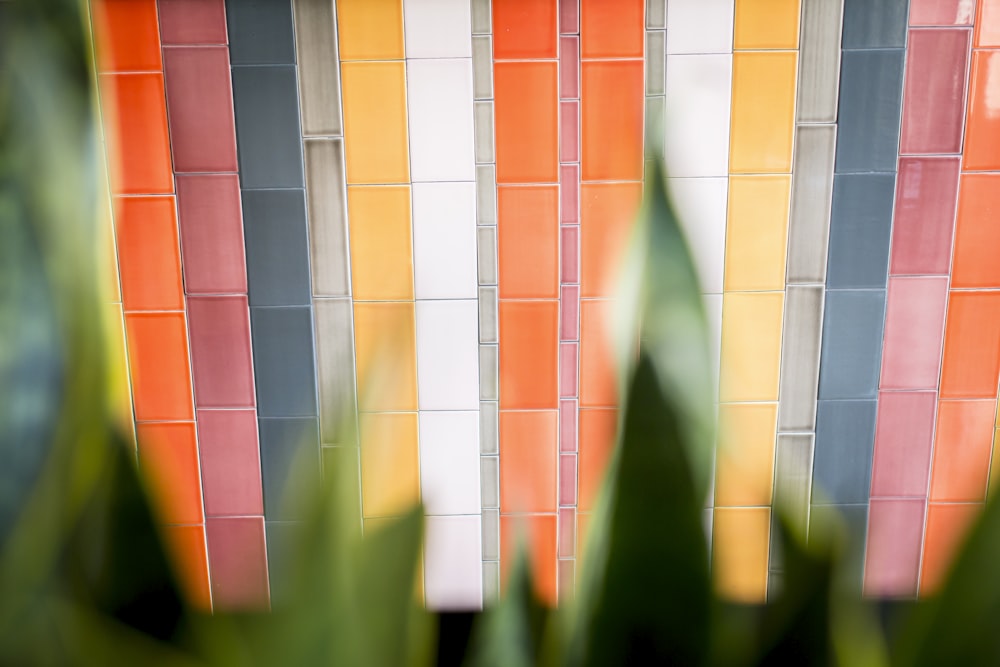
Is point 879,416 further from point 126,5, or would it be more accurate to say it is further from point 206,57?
point 126,5

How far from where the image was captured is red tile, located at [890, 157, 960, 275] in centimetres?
134

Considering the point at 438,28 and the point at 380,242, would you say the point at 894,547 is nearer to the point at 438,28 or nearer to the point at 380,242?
the point at 380,242

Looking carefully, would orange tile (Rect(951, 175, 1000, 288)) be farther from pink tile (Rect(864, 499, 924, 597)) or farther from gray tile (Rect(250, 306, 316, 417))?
gray tile (Rect(250, 306, 316, 417))

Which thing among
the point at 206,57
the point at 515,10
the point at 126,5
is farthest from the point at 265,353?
the point at 515,10

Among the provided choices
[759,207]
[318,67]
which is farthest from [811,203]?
[318,67]

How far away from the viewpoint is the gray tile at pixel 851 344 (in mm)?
1396

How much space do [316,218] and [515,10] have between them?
1.77ft

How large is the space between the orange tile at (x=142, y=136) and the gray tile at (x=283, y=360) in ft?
1.01

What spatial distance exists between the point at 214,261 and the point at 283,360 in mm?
236

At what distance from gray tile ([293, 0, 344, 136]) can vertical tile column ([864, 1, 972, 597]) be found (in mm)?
1074

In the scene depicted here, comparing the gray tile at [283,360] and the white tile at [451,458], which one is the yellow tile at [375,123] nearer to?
the gray tile at [283,360]

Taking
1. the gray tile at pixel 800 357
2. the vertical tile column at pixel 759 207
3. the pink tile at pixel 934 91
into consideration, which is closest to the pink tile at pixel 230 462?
the vertical tile column at pixel 759 207

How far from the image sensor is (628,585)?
0.13 meters

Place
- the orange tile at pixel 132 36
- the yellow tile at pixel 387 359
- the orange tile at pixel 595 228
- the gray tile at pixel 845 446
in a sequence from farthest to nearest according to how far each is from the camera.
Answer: the gray tile at pixel 845 446
the orange tile at pixel 595 228
the orange tile at pixel 132 36
the yellow tile at pixel 387 359
